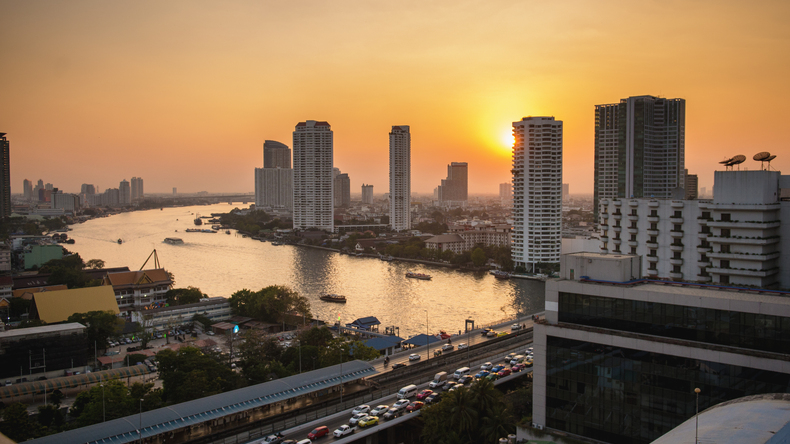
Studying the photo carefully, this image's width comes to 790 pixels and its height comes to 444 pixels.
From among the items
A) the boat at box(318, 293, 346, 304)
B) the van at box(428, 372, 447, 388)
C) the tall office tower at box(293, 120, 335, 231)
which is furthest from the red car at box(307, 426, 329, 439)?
the tall office tower at box(293, 120, 335, 231)

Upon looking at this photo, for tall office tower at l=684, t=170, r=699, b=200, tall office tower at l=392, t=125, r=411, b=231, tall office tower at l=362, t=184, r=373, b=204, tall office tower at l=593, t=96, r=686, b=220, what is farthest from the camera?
tall office tower at l=362, t=184, r=373, b=204

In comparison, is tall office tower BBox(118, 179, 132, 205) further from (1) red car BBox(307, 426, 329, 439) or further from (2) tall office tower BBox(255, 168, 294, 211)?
(1) red car BBox(307, 426, 329, 439)

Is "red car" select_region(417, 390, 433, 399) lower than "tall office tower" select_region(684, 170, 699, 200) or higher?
lower

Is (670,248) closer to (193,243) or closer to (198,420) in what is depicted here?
(198,420)

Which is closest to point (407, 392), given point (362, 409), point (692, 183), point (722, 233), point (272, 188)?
point (362, 409)

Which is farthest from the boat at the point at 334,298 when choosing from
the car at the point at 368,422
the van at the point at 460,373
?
the car at the point at 368,422

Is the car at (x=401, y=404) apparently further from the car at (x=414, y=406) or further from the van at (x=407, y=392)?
the van at (x=407, y=392)

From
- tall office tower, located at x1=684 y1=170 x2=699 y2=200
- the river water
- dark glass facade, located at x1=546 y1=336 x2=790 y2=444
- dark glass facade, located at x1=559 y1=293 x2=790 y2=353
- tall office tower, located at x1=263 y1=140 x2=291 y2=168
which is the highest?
tall office tower, located at x1=263 y1=140 x2=291 y2=168
